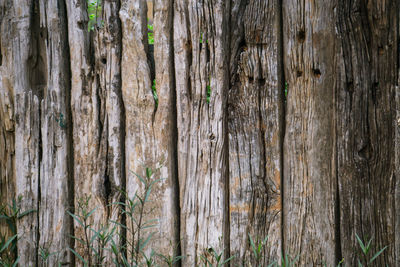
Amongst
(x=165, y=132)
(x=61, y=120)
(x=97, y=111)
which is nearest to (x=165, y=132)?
(x=165, y=132)

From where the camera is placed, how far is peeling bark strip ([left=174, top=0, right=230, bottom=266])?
2.70 meters

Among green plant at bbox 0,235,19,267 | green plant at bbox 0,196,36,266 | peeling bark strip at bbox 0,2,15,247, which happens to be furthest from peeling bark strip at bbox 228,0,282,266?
peeling bark strip at bbox 0,2,15,247

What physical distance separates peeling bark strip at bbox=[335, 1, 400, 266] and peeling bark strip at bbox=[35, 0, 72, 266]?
2.17 meters

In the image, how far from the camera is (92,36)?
2.94m

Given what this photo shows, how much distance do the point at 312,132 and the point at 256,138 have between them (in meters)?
0.41

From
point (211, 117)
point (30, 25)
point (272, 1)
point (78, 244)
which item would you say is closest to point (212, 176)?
point (211, 117)

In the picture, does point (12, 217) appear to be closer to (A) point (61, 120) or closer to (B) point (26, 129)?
(B) point (26, 129)

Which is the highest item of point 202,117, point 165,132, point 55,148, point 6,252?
point 202,117

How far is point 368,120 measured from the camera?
2.57 metres

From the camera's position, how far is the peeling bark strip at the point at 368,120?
8.39ft

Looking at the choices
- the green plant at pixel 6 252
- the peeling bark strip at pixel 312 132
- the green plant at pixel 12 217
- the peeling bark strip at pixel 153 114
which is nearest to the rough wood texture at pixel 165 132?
the peeling bark strip at pixel 153 114

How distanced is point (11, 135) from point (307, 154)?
97.3 inches

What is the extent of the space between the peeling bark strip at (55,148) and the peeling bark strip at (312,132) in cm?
181

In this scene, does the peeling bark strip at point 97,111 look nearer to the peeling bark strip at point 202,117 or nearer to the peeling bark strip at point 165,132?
the peeling bark strip at point 165,132
